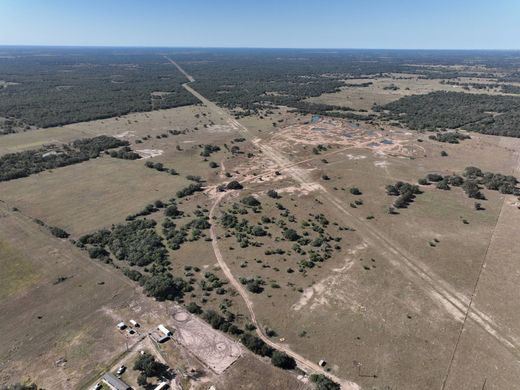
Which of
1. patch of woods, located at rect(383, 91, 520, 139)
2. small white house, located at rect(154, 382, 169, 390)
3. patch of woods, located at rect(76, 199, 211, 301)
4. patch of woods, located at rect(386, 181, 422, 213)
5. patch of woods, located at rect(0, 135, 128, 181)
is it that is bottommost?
patch of woods, located at rect(0, 135, 128, 181)

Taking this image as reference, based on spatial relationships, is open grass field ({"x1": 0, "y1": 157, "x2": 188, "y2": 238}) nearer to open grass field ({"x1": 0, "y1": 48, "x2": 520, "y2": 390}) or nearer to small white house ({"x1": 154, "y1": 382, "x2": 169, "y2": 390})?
open grass field ({"x1": 0, "y1": 48, "x2": 520, "y2": 390})

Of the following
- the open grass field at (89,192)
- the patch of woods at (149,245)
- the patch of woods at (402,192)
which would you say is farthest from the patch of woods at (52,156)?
the patch of woods at (402,192)

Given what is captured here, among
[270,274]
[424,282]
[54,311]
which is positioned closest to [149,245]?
[54,311]

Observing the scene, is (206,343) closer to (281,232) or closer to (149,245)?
(149,245)

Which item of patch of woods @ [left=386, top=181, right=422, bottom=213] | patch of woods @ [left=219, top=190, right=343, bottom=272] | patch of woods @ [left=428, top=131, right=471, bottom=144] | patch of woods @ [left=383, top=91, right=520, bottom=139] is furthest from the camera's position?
patch of woods @ [left=383, top=91, right=520, bottom=139]

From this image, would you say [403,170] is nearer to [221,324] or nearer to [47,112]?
[221,324]

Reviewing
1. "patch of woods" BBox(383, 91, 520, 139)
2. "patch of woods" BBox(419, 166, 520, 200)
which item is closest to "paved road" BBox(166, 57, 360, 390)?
"patch of woods" BBox(419, 166, 520, 200)

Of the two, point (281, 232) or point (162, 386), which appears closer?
point (162, 386)
